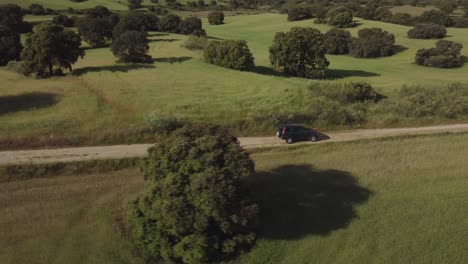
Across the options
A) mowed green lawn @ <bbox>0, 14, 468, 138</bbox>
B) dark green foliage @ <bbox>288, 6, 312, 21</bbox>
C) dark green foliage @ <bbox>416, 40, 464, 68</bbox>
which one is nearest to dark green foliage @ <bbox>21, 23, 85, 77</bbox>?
mowed green lawn @ <bbox>0, 14, 468, 138</bbox>

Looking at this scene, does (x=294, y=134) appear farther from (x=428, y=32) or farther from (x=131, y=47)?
(x=428, y=32)

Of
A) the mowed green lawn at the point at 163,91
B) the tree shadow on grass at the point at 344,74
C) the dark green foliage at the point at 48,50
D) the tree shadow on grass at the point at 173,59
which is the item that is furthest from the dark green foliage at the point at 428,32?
the dark green foliage at the point at 48,50

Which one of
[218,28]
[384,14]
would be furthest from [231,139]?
[384,14]

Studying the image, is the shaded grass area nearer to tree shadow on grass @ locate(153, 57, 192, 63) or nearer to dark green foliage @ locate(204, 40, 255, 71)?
dark green foliage @ locate(204, 40, 255, 71)

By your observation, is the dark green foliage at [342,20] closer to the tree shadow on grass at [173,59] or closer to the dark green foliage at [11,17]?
the tree shadow on grass at [173,59]

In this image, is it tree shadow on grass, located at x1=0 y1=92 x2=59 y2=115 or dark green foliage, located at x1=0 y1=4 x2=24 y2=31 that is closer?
tree shadow on grass, located at x1=0 y1=92 x2=59 y2=115

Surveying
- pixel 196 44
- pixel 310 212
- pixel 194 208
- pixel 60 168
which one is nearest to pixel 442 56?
pixel 196 44
